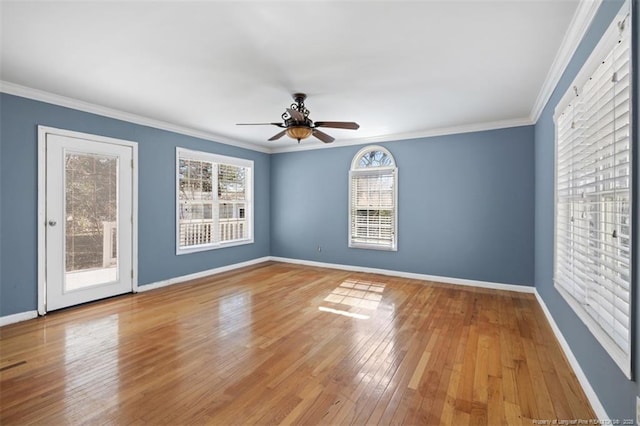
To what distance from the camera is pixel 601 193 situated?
1.83m

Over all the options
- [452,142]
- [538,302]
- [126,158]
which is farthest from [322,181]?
[538,302]

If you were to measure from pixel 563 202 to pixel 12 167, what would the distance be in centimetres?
562

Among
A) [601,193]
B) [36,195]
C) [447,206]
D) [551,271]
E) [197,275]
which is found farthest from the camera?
[197,275]

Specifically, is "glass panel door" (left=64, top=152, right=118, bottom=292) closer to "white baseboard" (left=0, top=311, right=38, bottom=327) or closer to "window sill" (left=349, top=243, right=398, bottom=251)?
"white baseboard" (left=0, top=311, right=38, bottom=327)

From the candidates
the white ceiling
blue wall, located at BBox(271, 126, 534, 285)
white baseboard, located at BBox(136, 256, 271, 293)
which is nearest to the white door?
white baseboard, located at BBox(136, 256, 271, 293)

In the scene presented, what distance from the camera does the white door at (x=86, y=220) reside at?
12.1 ft

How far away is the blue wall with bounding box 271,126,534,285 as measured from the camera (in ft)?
15.1

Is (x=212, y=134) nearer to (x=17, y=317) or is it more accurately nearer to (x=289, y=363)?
(x=17, y=317)

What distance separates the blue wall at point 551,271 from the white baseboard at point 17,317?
5.18 metres

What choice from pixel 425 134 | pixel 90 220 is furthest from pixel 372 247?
pixel 90 220

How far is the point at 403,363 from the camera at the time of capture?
249cm

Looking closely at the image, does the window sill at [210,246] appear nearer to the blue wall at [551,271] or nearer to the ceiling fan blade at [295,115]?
the ceiling fan blade at [295,115]

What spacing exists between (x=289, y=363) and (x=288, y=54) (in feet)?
8.47

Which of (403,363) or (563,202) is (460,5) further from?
(403,363)
